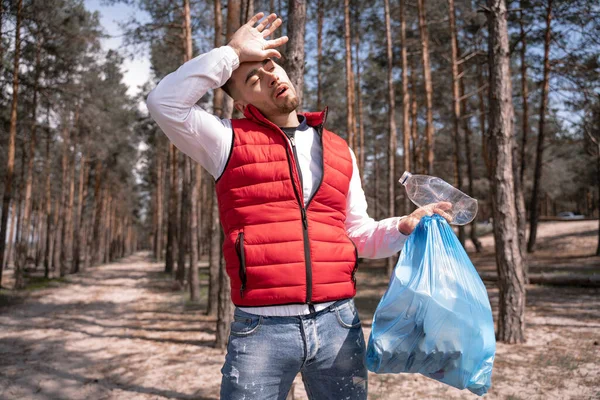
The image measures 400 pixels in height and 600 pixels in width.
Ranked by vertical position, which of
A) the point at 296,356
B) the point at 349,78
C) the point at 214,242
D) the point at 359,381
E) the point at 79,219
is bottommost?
the point at 359,381

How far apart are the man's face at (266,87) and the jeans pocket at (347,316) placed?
820 mm

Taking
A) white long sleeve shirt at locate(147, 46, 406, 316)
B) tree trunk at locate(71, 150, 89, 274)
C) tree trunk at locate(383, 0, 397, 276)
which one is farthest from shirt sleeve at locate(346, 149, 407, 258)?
tree trunk at locate(71, 150, 89, 274)

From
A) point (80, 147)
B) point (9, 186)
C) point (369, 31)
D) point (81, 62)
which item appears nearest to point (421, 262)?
point (9, 186)

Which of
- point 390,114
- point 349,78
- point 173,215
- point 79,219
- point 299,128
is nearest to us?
point 299,128

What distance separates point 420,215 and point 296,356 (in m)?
0.76

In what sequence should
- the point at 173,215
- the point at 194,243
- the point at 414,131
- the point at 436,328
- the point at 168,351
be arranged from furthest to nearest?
the point at 173,215 < the point at 414,131 < the point at 194,243 < the point at 168,351 < the point at 436,328

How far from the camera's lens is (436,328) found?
153 cm

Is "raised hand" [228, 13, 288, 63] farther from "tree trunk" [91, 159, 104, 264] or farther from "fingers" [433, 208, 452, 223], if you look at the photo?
"tree trunk" [91, 159, 104, 264]

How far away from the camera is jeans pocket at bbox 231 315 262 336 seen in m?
1.58

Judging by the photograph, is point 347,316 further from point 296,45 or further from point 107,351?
point 107,351

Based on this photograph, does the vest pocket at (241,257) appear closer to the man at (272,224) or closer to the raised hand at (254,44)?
the man at (272,224)

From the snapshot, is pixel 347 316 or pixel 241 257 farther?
pixel 347 316

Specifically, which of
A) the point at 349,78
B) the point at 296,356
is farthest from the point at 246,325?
the point at 349,78

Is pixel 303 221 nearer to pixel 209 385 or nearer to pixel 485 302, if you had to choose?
pixel 485 302
